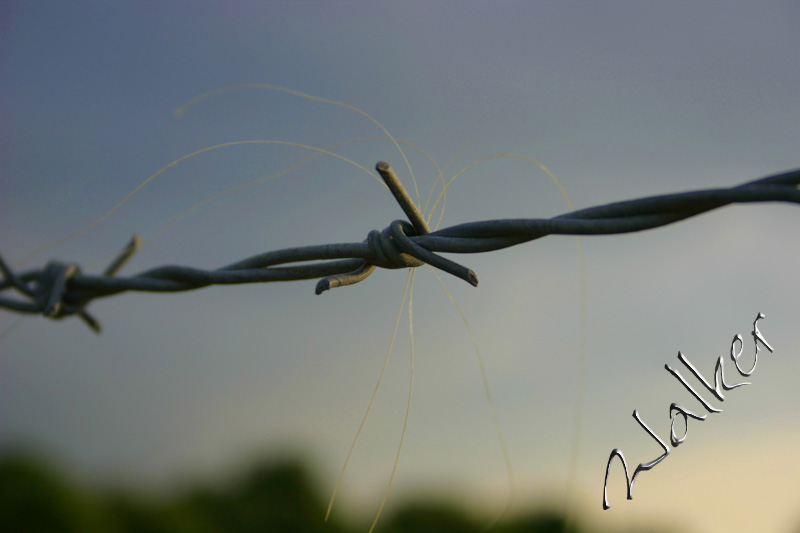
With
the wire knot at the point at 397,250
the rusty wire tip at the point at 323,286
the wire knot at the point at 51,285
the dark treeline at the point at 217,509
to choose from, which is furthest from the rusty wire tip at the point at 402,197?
the dark treeline at the point at 217,509

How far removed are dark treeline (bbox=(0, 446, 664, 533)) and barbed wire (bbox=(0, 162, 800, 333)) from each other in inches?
328

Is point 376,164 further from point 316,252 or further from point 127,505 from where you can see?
point 127,505

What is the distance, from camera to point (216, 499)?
33.6ft

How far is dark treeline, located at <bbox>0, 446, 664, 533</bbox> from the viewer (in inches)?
318

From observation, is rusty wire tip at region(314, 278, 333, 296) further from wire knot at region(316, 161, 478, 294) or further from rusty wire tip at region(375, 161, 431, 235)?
rusty wire tip at region(375, 161, 431, 235)

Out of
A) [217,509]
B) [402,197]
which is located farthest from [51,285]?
[217,509]

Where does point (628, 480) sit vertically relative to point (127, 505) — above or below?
above

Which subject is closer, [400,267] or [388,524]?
[400,267]

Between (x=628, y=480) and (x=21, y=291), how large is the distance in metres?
1.44

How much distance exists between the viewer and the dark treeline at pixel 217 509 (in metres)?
8.08

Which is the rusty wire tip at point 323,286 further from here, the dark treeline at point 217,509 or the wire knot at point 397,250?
the dark treeline at point 217,509

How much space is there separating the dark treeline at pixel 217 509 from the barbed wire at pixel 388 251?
328 inches

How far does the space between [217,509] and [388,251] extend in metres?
10.6

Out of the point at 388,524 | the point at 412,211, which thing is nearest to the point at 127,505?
the point at 388,524
